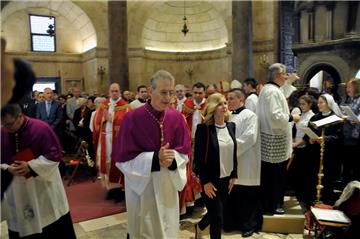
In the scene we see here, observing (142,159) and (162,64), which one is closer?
(142,159)

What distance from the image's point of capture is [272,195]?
473 cm

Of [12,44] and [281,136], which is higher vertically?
[12,44]

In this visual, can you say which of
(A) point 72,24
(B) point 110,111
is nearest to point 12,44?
(A) point 72,24

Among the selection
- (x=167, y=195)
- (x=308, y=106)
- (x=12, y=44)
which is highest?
(x=12, y=44)

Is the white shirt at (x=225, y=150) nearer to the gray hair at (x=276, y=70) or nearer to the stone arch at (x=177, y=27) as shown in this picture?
the gray hair at (x=276, y=70)

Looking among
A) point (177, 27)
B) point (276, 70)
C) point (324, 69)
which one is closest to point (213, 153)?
point (276, 70)

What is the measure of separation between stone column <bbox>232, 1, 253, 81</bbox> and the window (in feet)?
35.7

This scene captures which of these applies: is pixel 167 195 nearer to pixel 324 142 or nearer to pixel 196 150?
pixel 196 150

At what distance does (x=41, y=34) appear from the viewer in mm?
17703

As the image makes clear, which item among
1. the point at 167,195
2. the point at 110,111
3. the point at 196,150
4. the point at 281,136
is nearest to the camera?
the point at 167,195

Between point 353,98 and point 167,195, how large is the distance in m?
3.73

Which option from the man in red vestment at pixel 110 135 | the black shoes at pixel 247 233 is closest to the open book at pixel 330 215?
the black shoes at pixel 247 233

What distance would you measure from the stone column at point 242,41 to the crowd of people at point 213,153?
476 centimetres

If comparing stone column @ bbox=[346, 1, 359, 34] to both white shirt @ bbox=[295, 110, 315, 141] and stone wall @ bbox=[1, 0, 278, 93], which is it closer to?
stone wall @ bbox=[1, 0, 278, 93]
